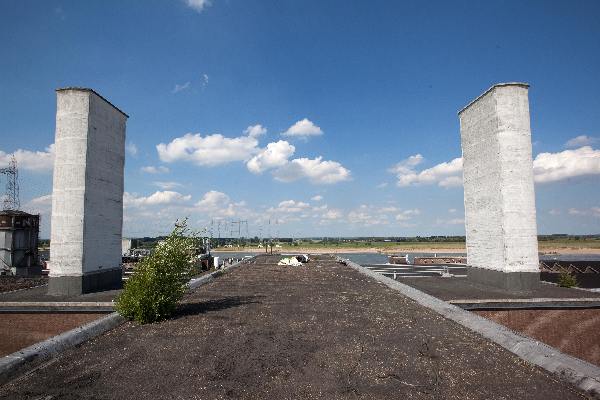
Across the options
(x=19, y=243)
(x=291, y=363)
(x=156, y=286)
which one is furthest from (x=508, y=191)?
(x=19, y=243)

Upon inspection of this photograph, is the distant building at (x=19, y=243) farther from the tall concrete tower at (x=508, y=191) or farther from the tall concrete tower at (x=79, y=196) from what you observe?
the tall concrete tower at (x=508, y=191)

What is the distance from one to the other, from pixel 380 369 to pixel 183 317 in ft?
22.6

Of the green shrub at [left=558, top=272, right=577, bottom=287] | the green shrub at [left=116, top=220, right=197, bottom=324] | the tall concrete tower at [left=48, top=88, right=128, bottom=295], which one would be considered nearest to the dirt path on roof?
the green shrub at [left=116, top=220, right=197, bottom=324]

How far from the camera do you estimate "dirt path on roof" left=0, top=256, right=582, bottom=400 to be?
5.79m

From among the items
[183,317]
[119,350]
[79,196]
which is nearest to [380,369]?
[119,350]

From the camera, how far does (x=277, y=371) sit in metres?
6.67

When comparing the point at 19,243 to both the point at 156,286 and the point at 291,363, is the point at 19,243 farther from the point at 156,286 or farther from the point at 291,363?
the point at 291,363

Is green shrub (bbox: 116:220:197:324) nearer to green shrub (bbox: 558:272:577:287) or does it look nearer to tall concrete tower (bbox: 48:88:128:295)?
tall concrete tower (bbox: 48:88:128:295)

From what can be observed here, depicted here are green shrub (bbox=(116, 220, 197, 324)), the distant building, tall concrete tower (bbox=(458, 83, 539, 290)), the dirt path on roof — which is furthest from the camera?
the distant building

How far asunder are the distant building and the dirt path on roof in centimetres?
2534

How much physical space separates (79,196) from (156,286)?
928 centimetres

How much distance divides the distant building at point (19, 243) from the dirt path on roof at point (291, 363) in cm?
2534

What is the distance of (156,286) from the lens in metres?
10.8

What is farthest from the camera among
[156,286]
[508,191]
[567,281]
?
[567,281]
